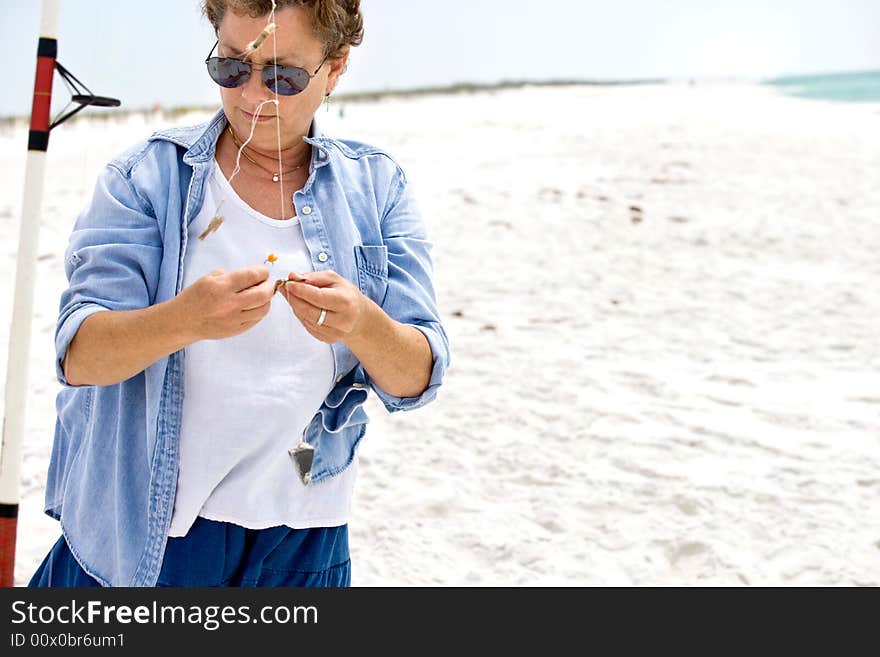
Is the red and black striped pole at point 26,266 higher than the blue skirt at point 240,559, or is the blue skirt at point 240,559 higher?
the red and black striped pole at point 26,266

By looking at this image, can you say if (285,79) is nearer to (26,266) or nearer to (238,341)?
(238,341)

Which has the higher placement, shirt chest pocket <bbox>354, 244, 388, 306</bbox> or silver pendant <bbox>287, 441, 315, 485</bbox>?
shirt chest pocket <bbox>354, 244, 388, 306</bbox>

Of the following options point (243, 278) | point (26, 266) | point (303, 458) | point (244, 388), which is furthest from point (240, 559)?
point (26, 266)

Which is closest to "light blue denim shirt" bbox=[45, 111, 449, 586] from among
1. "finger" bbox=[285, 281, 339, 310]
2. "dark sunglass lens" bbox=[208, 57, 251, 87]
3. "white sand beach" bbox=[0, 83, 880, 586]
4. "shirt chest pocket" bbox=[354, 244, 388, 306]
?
"shirt chest pocket" bbox=[354, 244, 388, 306]

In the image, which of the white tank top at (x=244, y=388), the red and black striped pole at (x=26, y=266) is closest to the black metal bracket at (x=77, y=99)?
the red and black striped pole at (x=26, y=266)

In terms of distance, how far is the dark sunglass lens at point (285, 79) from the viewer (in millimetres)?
1685

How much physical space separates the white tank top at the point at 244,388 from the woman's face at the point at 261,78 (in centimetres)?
12

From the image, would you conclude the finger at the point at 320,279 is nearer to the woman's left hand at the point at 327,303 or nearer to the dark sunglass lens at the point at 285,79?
the woman's left hand at the point at 327,303

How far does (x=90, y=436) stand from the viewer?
1.79m

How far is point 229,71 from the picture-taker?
1.70 meters

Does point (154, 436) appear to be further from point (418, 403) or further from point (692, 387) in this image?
point (692, 387)

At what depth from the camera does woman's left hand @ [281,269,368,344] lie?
155 cm

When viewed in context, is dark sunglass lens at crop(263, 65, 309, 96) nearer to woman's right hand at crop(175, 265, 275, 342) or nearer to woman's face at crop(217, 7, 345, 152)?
woman's face at crop(217, 7, 345, 152)

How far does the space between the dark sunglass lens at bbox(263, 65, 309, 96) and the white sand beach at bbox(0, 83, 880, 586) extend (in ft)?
1.43
